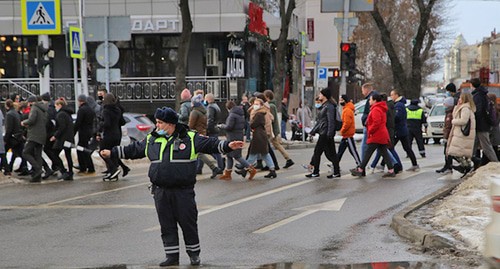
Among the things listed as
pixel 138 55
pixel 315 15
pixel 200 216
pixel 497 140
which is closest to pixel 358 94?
pixel 315 15

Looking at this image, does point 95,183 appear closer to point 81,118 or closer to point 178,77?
point 81,118

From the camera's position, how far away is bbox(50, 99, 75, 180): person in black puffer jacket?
63.9 ft

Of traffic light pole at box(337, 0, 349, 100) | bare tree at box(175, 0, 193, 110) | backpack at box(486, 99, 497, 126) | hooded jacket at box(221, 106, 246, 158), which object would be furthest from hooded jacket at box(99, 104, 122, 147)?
traffic light pole at box(337, 0, 349, 100)

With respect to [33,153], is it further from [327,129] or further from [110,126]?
[327,129]

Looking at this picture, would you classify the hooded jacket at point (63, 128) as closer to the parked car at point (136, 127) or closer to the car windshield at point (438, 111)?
the parked car at point (136, 127)

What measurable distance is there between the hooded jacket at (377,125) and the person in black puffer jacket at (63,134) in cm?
646

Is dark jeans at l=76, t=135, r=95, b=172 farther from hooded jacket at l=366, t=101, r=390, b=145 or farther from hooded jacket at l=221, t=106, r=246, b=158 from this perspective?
hooded jacket at l=366, t=101, r=390, b=145

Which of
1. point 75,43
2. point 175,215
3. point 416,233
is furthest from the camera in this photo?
point 75,43

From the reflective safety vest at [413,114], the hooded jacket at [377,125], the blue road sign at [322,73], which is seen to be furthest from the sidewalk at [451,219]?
the blue road sign at [322,73]

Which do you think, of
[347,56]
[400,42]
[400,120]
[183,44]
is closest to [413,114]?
[400,120]

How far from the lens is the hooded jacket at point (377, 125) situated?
58.1 ft

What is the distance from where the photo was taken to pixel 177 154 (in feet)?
30.2

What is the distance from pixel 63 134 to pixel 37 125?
0.70 metres

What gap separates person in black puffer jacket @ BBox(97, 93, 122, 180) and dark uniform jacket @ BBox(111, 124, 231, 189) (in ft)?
31.0
